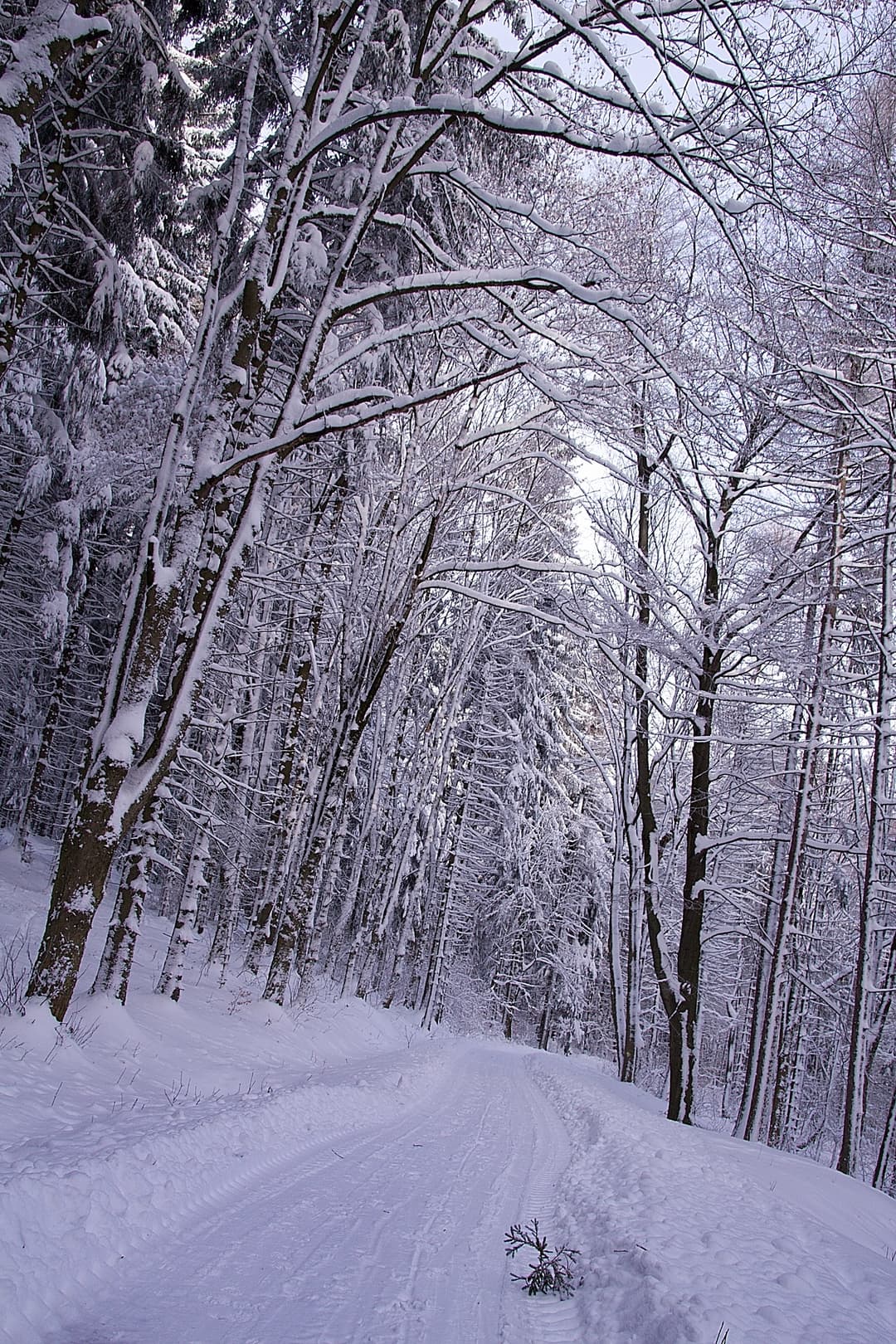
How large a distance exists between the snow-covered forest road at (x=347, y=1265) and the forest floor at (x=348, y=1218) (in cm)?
2

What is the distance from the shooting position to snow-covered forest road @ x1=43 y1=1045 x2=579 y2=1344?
3.02 meters

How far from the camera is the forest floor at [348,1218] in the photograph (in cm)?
313

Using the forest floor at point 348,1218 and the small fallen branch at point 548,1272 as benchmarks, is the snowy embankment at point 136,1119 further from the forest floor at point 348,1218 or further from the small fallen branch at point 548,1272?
the small fallen branch at point 548,1272

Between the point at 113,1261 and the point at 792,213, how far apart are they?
6.47m

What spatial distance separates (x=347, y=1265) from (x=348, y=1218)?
2.52 feet

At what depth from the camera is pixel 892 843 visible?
14.9m

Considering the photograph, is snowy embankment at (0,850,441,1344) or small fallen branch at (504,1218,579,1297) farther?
small fallen branch at (504,1218,579,1297)

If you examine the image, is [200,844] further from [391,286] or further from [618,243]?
[618,243]

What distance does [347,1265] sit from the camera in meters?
3.76

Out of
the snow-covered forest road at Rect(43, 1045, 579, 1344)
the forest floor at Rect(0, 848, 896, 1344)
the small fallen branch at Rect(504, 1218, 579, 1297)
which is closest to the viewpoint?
the snow-covered forest road at Rect(43, 1045, 579, 1344)

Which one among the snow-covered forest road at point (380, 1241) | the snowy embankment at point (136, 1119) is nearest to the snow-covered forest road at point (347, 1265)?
the snow-covered forest road at point (380, 1241)

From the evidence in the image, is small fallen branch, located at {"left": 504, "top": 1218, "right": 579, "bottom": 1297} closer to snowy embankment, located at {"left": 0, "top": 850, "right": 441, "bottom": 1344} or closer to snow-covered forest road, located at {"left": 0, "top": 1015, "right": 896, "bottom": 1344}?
snow-covered forest road, located at {"left": 0, "top": 1015, "right": 896, "bottom": 1344}

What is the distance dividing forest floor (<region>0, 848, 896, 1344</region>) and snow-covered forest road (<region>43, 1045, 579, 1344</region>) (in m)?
0.02

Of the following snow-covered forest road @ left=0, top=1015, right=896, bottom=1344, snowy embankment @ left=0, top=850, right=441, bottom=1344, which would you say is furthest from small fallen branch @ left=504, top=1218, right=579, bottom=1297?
snowy embankment @ left=0, top=850, right=441, bottom=1344
